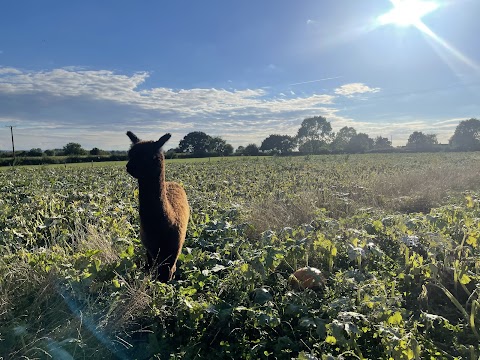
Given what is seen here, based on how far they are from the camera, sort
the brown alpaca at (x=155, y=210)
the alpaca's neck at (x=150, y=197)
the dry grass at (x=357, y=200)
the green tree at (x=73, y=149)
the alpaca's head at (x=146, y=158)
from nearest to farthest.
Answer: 1. the alpaca's head at (x=146, y=158)
2. the brown alpaca at (x=155, y=210)
3. the alpaca's neck at (x=150, y=197)
4. the dry grass at (x=357, y=200)
5. the green tree at (x=73, y=149)

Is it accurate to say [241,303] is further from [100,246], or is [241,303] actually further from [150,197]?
[100,246]

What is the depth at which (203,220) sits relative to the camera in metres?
8.20

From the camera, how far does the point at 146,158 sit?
4719 mm

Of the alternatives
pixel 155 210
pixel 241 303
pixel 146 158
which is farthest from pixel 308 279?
pixel 146 158

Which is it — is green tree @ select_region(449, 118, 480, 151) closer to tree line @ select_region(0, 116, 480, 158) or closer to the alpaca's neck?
tree line @ select_region(0, 116, 480, 158)

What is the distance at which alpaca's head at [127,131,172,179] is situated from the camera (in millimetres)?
4637

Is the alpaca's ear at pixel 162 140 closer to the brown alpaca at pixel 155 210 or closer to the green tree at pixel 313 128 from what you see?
the brown alpaca at pixel 155 210

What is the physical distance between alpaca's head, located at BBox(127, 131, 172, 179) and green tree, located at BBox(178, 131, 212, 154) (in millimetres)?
58345

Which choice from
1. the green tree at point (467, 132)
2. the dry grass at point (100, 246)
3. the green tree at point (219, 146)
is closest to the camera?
the dry grass at point (100, 246)

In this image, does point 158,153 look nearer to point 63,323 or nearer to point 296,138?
point 63,323

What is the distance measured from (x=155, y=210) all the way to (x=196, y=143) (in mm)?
62226

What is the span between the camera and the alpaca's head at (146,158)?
464 cm

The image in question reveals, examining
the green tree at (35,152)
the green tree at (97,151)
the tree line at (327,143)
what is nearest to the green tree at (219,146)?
the tree line at (327,143)

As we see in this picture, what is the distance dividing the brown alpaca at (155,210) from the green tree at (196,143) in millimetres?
58320
